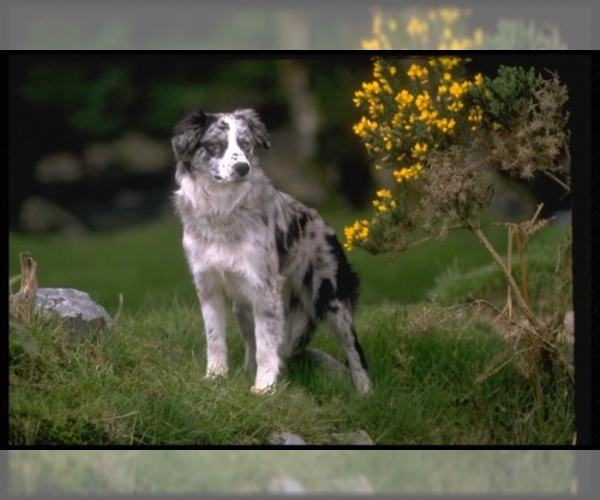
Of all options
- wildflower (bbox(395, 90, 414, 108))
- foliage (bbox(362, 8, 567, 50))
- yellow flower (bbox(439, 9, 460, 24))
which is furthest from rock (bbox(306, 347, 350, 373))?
yellow flower (bbox(439, 9, 460, 24))

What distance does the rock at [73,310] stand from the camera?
5832 mm

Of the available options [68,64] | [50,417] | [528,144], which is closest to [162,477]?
[50,417]

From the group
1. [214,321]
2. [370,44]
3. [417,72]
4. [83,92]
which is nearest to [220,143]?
[214,321]

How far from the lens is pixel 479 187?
5.96m

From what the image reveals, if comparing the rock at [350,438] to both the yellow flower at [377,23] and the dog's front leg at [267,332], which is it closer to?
the dog's front leg at [267,332]

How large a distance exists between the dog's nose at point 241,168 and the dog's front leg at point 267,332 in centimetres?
71

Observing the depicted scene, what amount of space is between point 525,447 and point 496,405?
57 centimetres

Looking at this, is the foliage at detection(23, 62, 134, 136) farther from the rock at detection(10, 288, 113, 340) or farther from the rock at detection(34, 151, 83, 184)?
the rock at detection(10, 288, 113, 340)

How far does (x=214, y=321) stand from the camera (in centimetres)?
614

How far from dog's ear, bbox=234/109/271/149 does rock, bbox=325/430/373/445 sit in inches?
64.7

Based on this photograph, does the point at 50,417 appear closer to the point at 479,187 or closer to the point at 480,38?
the point at 479,187

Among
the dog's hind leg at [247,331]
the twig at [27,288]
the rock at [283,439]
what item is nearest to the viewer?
the rock at [283,439]

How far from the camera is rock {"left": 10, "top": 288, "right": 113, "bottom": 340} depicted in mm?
5832

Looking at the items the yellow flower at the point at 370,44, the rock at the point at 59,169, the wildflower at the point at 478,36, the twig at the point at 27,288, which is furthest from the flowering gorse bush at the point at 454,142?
the rock at the point at 59,169
